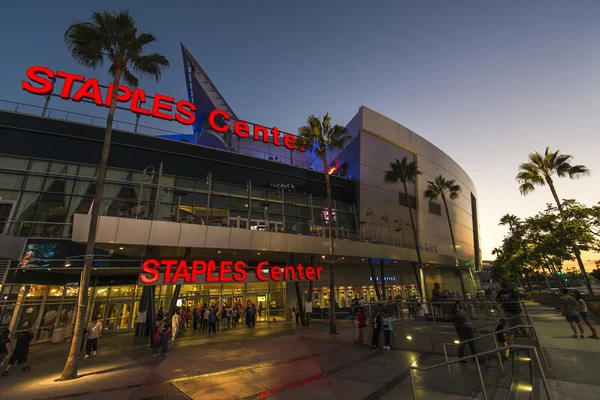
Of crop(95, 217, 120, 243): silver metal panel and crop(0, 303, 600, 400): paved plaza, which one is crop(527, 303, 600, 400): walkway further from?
crop(95, 217, 120, 243): silver metal panel

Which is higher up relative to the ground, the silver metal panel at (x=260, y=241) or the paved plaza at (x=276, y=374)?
the silver metal panel at (x=260, y=241)

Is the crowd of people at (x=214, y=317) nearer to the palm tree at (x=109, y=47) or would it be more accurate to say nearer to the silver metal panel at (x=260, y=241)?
the silver metal panel at (x=260, y=241)

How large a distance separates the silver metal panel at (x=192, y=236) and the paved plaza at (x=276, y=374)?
5887 mm

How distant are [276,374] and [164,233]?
10.9m

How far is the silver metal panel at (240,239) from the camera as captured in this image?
1931 centimetres

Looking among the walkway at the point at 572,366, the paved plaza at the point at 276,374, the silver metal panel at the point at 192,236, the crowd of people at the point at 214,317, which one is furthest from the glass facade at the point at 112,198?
the walkway at the point at 572,366

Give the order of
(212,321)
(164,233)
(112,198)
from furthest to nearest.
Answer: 1. (112,198)
2. (212,321)
3. (164,233)

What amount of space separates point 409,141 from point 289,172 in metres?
21.7

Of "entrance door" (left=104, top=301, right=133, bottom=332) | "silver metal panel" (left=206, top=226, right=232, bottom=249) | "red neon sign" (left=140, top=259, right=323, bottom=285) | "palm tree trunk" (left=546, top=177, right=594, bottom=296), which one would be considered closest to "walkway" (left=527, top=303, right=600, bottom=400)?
"palm tree trunk" (left=546, top=177, right=594, bottom=296)

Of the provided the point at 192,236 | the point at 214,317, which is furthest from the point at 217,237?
the point at 214,317

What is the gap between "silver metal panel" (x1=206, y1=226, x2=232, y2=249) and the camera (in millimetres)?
18484

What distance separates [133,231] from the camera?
16.1m

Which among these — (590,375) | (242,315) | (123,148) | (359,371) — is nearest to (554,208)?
(590,375)

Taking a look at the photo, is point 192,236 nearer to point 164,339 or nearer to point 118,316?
point 164,339
